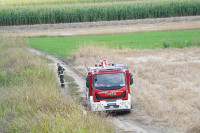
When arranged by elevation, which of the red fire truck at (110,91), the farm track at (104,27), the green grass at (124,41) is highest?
the red fire truck at (110,91)

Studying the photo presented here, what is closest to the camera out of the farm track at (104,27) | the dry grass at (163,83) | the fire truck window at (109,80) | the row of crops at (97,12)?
the dry grass at (163,83)

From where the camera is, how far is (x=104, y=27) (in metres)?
62.9

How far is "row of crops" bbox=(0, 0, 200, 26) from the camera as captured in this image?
68.6 metres

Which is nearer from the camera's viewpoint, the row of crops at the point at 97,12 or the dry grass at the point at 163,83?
the dry grass at the point at 163,83

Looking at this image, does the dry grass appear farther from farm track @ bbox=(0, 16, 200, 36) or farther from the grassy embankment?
farm track @ bbox=(0, 16, 200, 36)

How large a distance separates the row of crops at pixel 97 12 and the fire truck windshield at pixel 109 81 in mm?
51436

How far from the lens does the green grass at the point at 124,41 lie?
1690 inches

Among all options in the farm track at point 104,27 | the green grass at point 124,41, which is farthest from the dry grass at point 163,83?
the farm track at point 104,27

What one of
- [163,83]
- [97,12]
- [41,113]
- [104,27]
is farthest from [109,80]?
[97,12]

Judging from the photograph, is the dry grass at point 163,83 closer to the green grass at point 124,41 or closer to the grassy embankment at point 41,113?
the green grass at point 124,41

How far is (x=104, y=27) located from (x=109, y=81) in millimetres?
44784

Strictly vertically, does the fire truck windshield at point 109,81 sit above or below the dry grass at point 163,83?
above

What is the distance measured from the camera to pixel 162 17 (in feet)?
233

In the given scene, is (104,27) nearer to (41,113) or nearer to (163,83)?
(163,83)
